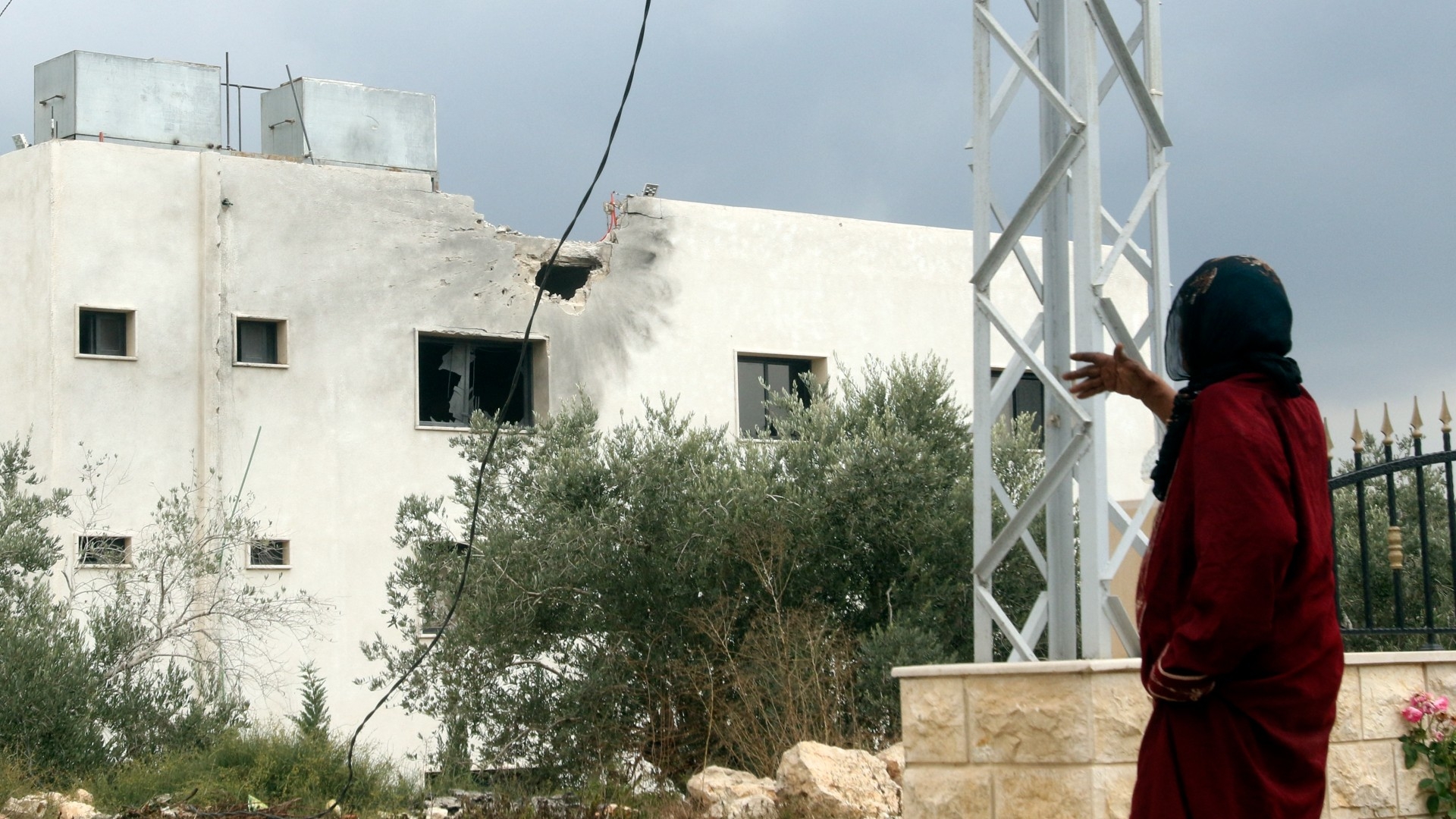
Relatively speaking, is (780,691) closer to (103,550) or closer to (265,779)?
(265,779)

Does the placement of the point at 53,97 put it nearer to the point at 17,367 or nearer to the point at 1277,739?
the point at 17,367

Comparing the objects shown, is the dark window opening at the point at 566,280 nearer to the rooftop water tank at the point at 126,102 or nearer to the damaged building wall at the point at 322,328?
the damaged building wall at the point at 322,328

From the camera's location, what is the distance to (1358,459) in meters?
6.87

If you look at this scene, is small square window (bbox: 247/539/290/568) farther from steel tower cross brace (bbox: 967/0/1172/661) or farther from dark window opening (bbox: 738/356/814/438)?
steel tower cross brace (bbox: 967/0/1172/661)

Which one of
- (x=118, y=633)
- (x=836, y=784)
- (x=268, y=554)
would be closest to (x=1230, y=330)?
(x=836, y=784)

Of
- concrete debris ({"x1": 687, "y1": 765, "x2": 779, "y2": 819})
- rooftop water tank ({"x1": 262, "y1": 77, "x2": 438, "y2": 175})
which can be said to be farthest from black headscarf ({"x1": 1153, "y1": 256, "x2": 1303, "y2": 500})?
rooftop water tank ({"x1": 262, "y1": 77, "x2": 438, "y2": 175})

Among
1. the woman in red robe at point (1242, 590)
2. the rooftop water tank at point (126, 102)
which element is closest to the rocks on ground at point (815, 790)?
the woman in red robe at point (1242, 590)

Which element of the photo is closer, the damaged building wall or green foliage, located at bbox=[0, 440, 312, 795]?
green foliage, located at bbox=[0, 440, 312, 795]

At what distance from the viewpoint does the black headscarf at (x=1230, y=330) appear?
2920mm

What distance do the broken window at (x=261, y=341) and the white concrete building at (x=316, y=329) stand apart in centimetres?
3

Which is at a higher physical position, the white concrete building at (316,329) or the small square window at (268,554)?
the white concrete building at (316,329)

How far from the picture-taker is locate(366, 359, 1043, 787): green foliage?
35.0 feet

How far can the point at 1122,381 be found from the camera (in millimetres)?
3414

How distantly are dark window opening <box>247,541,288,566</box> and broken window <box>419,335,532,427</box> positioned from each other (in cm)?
238
